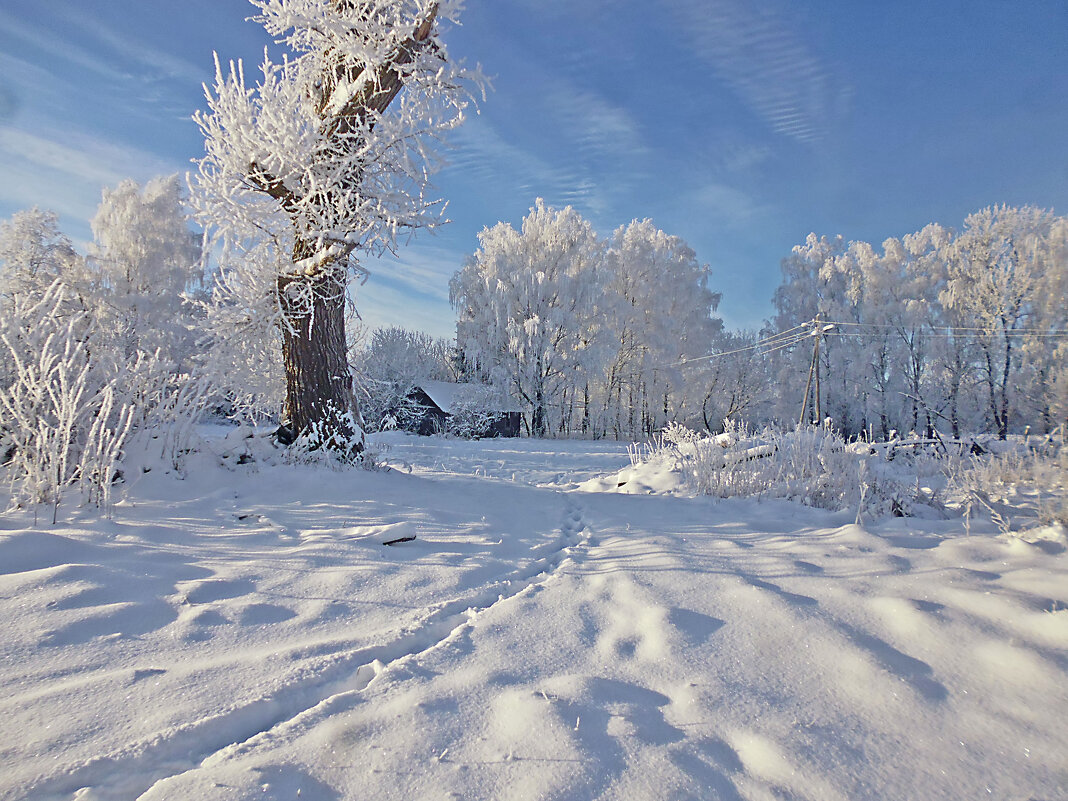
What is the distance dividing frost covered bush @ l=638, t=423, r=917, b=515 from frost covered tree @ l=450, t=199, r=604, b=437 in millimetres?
15756

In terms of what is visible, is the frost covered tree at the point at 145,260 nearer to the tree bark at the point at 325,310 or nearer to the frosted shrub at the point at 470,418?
the frosted shrub at the point at 470,418

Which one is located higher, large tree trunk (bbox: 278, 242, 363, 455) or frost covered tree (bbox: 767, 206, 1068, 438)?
frost covered tree (bbox: 767, 206, 1068, 438)

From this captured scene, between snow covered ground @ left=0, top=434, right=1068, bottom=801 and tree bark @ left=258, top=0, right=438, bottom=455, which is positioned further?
tree bark @ left=258, top=0, right=438, bottom=455

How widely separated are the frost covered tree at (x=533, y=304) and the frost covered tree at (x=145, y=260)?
442 inches

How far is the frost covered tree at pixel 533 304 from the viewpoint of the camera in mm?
22156

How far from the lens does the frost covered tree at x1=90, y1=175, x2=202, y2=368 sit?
18.9 meters

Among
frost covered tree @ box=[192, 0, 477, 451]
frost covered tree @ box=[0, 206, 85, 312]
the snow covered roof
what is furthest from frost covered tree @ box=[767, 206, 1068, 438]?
frost covered tree @ box=[0, 206, 85, 312]

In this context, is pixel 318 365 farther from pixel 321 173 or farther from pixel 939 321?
pixel 939 321

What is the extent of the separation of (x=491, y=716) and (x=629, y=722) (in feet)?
1.35

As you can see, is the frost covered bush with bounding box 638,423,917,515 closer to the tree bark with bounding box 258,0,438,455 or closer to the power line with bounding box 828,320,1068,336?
the tree bark with bounding box 258,0,438,455

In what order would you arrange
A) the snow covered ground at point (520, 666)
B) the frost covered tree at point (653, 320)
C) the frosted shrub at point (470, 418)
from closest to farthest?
the snow covered ground at point (520, 666) → the frosted shrub at point (470, 418) → the frost covered tree at point (653, 320)

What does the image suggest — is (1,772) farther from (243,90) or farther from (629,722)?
(243,90)

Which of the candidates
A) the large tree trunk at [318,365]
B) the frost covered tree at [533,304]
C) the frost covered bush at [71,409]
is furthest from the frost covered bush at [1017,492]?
the frost covered tree at [533,304]

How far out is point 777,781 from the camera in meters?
1.24
